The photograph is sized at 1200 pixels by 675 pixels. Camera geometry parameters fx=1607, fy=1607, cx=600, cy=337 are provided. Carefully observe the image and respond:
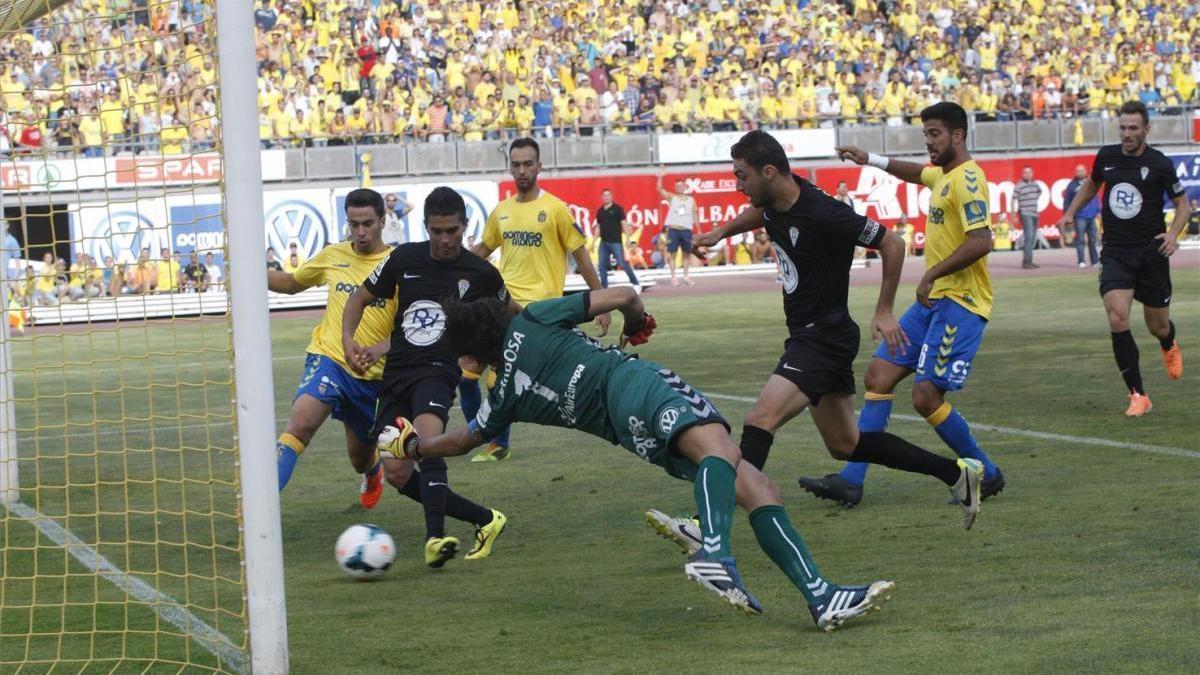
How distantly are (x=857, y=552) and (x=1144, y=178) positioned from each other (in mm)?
6277

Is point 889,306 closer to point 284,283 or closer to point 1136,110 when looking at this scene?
point 284,283

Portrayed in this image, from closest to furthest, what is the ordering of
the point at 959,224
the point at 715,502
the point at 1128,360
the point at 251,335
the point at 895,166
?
1. the point at 251,335
2. the point at 715,502
3. the point at 959,224
4. the point at 895,166
5. the point at 1128,360

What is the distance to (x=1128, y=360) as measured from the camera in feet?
40.6

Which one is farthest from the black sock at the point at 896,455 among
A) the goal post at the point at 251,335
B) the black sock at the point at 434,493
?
the goal post at the point at 251,335

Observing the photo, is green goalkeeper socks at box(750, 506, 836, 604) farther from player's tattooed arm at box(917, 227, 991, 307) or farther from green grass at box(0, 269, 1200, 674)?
player's tattooed arm at box(917, 227, 991, 307)

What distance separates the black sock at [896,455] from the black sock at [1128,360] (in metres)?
4.53

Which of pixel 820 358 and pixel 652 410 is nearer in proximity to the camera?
pixel 652 410

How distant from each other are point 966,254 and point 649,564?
8.68 ft

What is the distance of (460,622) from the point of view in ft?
22.2

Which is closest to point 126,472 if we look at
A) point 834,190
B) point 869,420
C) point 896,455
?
point 869,420

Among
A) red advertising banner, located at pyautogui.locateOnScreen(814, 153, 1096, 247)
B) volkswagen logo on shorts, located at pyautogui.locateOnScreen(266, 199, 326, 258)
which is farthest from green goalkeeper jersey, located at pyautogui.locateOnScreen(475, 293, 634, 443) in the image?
red advertising banner, located at pyautogui.locateOnScreen(814, 153, 1096, 247)

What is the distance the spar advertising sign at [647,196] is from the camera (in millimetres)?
34812

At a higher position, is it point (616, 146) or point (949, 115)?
point (949, 115)

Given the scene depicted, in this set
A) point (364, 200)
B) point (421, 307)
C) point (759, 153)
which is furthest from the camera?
point (364, 200)
